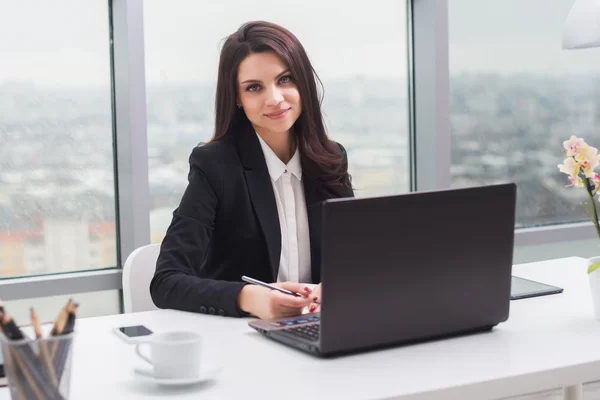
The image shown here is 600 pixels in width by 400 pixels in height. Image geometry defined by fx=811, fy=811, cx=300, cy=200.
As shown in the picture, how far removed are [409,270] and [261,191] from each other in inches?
29.5

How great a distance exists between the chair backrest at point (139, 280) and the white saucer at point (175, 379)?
0.81m

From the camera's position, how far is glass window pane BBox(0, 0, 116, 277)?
2889mm

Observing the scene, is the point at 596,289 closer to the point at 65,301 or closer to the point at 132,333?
the point at 132,333

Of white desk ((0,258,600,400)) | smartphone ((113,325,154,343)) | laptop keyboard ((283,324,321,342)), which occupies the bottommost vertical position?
white desk ((0,258,600,400))

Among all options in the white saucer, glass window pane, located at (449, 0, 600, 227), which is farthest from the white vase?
glass window pane, located at (449, 0, 600, 227)

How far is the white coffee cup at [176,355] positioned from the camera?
4.16 feet

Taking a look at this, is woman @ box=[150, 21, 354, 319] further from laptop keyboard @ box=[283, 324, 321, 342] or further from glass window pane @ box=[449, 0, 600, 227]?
glass window pane @ box=[449, 0, 600, 227]

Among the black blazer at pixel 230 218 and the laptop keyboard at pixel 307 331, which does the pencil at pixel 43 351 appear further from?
the black blazer at pixel 230 218

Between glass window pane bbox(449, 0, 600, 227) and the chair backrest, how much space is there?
1915 mm

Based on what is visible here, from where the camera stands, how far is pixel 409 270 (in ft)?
4.72

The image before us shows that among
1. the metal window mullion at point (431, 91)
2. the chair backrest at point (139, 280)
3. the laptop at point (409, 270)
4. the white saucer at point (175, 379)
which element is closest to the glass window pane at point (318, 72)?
the metal window mullion at point (431, 91)

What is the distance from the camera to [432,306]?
1484 mm

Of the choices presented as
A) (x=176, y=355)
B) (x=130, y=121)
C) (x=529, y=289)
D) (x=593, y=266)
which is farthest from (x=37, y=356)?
(x=130, y=121)

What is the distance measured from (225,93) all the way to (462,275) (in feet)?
3.07
